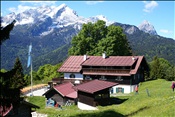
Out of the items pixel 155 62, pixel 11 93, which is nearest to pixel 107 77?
pixel 155 62

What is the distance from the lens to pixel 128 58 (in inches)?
2507

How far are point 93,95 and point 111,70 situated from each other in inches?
667

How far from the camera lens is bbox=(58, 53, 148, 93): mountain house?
202 ft

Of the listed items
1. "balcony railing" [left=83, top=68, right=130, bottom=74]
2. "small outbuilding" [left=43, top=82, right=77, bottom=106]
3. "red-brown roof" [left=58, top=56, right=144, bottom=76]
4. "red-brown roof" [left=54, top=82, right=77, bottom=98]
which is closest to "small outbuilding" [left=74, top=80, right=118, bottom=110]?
"small outbuilding" [left=43, top=82, right=77, bottom=106]

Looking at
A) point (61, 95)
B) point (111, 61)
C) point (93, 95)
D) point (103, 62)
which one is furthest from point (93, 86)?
point (103, 62)

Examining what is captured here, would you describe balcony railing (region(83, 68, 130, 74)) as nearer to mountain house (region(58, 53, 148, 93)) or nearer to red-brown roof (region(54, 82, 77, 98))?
mountain house (region(58, 53, 148, 93))

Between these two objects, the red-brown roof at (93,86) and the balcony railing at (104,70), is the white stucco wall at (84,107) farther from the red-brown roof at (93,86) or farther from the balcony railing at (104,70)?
the balcony railing at (104,70)

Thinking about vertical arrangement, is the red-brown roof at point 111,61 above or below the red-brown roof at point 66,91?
above

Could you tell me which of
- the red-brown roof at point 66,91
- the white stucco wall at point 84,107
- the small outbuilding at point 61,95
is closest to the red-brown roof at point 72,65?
the red-brown roof at point 66,91

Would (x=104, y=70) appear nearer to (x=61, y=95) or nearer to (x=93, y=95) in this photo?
(x=61, y=95)

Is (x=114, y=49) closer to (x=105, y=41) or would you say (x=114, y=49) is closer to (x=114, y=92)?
(x=105, y=41)

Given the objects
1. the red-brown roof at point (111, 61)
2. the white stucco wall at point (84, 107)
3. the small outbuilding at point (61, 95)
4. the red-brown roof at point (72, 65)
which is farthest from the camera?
the red-brown roof at point (72, 65)

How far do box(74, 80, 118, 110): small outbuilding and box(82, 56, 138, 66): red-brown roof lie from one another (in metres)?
13.0

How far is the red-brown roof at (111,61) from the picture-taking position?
6206 cm
